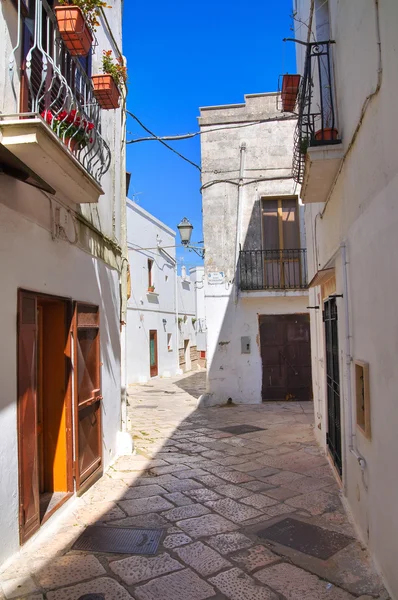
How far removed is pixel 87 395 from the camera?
515 centimetres

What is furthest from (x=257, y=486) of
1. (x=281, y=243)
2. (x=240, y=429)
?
(x=281, y=243)

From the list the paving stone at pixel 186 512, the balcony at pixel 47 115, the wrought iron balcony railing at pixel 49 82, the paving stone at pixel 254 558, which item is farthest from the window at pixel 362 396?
the wrought iron balcony railing at pixel 49 82

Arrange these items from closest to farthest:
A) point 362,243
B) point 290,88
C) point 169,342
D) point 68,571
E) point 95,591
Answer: point 95,591 < point 68,571 < point 362,243 < point 290,88 < point 169,342

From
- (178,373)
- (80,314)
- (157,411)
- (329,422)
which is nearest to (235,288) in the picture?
(157,411)

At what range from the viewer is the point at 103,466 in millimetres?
5668

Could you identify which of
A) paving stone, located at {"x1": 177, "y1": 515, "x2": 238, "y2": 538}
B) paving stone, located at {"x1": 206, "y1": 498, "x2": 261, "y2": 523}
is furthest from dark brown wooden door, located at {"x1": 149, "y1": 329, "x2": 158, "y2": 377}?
paving stone, located at {"x1": 177, "y1": 515, "x2": 238, "y2": 538}

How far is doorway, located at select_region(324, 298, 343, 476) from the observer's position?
5129 mm

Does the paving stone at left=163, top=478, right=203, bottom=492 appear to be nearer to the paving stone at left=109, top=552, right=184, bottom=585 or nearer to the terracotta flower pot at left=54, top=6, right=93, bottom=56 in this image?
the paving stone at left=109, top=552, right=184, bottom=585

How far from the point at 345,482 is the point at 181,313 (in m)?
20.1

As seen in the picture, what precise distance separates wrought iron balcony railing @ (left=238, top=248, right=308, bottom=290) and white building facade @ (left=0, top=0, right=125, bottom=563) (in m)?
5.33

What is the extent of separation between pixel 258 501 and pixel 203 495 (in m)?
0.60

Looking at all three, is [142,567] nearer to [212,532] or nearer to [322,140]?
[212,532]

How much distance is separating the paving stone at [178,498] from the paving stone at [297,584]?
151cm

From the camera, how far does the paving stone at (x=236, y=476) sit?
5.31 m
